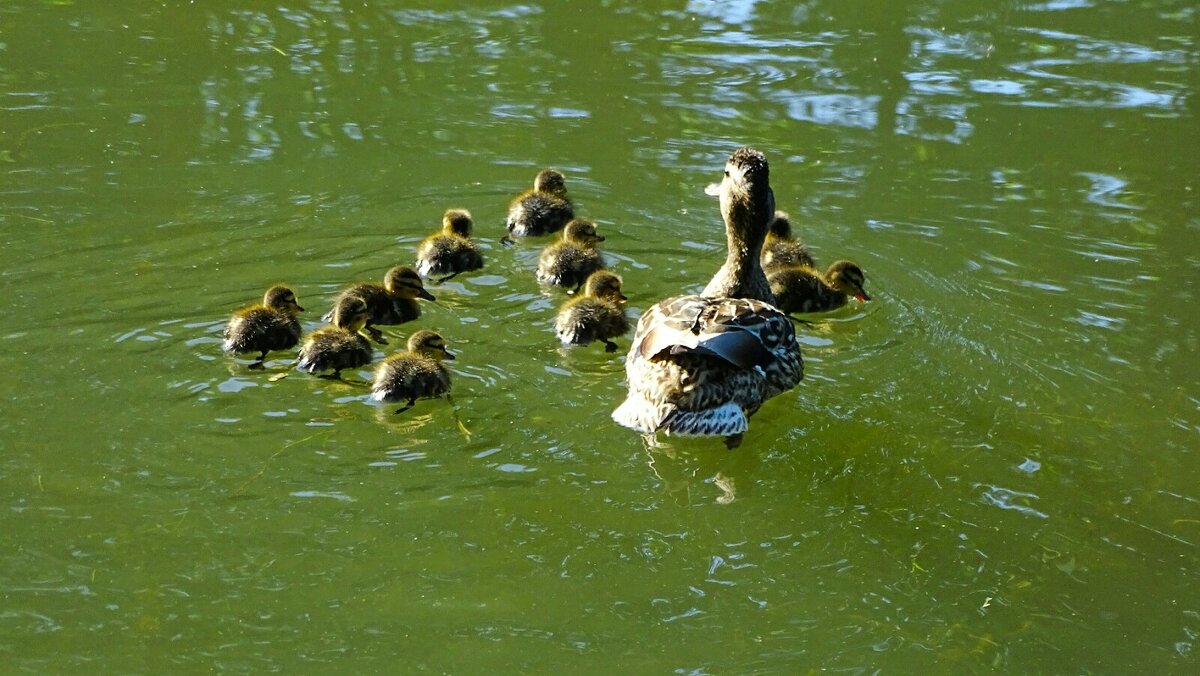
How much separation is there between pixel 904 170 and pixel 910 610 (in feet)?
13.0

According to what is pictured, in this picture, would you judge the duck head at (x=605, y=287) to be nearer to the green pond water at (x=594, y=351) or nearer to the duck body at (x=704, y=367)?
the green pond water at (x=594, y=351)

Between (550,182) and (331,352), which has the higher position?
(550,182)

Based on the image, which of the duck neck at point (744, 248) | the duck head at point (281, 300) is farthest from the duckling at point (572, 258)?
the duck head at point (281, 300)

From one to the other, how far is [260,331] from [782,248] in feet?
8.20

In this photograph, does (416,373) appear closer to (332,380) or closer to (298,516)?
(332,380)

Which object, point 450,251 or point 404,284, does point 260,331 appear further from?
point 450,251

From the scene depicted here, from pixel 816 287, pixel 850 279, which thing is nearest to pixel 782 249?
pixel 816 287

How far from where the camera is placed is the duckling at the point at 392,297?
19.5 feet

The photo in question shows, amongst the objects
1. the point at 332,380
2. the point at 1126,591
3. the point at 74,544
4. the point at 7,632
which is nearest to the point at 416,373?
the point at 332,380

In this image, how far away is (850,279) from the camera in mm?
6215

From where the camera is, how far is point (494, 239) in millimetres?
6949

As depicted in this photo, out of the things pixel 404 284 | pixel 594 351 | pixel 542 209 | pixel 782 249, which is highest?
pixel 542 209

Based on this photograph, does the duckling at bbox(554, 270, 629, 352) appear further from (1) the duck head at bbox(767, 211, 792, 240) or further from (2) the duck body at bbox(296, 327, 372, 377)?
(1) the duck head at bbox(767, 211, 792, 240)

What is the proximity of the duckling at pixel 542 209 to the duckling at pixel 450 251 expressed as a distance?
300 mm
